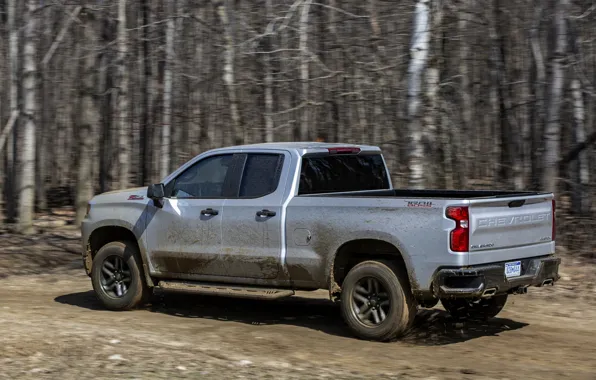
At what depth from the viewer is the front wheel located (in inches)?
346

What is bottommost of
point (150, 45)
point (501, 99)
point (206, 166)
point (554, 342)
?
point (554, 342)

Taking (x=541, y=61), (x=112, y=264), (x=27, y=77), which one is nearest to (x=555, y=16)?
(x=541, y=61)

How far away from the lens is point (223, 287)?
347 inches

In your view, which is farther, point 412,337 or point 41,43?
point 41,43

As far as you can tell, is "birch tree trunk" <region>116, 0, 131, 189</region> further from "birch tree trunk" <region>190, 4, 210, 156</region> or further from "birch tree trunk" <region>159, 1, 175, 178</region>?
"birch tree trunk" <region>190, 4, 210, 156</region>

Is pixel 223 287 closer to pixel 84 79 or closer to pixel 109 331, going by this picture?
pixel 109 331

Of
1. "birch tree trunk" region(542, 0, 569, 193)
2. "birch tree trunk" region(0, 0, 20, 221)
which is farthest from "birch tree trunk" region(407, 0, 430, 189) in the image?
"birch tree trunk" region(0, 0, 20, 221)

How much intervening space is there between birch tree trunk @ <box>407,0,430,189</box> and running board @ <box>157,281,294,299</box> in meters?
3.94

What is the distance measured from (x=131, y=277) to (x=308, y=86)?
11.3 meters

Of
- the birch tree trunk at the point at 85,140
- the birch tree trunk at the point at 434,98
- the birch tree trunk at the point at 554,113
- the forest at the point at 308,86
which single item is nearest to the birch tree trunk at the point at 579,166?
the forest at the point at 308,86

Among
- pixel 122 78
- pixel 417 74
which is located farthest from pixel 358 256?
pixel 122 78

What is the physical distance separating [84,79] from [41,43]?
871 cm

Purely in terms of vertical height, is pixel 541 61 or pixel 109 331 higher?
pixel 541 61

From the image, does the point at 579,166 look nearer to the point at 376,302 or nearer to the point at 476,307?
the point at 476,307
